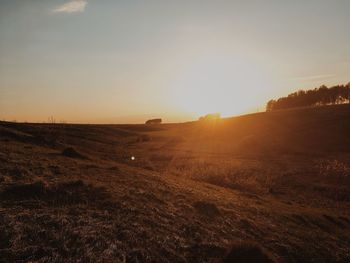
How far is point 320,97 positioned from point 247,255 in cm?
13223

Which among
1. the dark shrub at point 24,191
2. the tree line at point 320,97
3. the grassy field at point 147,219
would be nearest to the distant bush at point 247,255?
the grassy field at point 147,219

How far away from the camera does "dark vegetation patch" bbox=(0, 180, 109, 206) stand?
1186 cm

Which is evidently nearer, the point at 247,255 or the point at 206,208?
the point at 247,255

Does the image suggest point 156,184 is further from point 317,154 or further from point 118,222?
point 317,154

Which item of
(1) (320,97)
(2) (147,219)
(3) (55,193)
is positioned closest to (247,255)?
(2) (147,219)

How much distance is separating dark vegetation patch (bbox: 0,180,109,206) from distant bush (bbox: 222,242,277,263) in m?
6.01

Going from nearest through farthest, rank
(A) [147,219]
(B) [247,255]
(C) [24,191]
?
1. (B) [247,255]
2. (A) [147,219]
3. (C) [24,191]

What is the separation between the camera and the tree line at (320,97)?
12194cm

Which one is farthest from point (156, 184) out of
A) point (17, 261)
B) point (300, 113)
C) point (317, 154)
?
point (300, 113)

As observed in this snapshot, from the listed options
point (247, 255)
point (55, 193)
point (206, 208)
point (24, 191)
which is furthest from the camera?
point (206, 208)

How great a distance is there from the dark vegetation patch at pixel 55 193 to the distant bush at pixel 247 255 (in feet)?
19.7

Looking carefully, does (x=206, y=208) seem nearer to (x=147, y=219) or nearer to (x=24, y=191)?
(x=147, y=219)

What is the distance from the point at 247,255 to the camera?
958 cm

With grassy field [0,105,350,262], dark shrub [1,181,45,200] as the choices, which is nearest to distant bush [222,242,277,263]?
grassy field [0,105,350,262]
